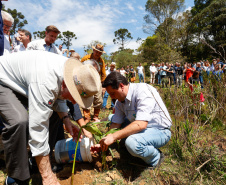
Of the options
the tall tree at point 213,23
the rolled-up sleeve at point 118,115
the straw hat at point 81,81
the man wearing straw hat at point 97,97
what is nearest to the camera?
the straw hat at point 81,81

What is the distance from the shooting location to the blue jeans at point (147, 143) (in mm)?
1849

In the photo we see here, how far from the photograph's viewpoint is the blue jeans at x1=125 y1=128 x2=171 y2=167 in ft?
6.07

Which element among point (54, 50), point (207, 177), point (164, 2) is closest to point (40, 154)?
point (207, 177)

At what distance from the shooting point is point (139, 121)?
6.09 feet

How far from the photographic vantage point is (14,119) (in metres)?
1.44

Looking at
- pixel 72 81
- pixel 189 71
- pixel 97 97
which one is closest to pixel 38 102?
pixel 72 81

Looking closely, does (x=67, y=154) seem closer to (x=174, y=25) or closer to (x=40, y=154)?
(x=40, y=154)

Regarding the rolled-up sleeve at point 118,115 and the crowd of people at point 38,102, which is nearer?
the crowd of people at point 38,102

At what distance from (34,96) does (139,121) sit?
1115mm

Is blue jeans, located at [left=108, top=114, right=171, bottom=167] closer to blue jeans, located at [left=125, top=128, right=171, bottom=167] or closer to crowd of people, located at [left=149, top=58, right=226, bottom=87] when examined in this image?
blue jeans, located at [left=125, top=128, right=171, bottom=167]

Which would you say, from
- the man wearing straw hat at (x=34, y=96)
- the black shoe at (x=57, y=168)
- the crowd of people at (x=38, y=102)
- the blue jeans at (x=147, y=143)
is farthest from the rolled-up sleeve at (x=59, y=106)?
the blue jeans at (x=147, y=143)

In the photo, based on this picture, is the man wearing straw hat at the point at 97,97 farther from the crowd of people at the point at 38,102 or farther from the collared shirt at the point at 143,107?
the crowd of people at the point at 38,102

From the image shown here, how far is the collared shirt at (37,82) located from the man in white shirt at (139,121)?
0.67 meters

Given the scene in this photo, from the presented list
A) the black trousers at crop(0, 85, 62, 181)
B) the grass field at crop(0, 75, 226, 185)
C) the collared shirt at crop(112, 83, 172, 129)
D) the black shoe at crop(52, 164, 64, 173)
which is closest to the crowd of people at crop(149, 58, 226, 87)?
the collared shirt at crop(112, 83, 172, 129)
